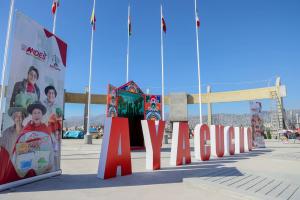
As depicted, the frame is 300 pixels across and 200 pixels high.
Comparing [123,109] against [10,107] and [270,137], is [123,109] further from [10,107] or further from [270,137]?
[270,137]

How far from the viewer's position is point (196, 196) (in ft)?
15.6

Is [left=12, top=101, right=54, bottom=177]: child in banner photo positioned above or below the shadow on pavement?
above

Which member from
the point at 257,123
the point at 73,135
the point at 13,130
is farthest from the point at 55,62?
the point at 73,135

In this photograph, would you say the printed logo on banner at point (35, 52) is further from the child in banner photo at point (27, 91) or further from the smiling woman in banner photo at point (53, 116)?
the smiling woman in banner photo at point (53, 116)

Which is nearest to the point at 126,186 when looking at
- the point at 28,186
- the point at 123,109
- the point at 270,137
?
the point at 28,186

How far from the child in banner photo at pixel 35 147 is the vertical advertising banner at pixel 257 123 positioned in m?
15.6

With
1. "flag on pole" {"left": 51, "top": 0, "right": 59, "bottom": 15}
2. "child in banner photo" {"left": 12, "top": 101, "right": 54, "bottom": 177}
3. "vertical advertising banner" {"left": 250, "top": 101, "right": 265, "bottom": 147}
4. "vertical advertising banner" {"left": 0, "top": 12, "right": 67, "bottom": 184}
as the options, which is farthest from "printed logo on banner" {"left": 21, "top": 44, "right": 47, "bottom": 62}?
"vertical advertising banner" {"left": 250, "top": 101, "right": 265, "bottom": 147}

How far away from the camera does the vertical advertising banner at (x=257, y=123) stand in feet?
58.9

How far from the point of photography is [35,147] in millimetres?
6113

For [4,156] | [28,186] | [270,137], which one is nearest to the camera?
[4,156]

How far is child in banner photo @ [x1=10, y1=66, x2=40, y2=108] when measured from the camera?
5.45 m

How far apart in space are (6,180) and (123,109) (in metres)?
10.8

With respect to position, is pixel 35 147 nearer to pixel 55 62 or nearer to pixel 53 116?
pixel 53 116

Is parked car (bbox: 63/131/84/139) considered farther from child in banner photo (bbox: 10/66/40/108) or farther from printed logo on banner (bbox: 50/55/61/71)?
child in banner photo (bbox: 10/66/40/108)
